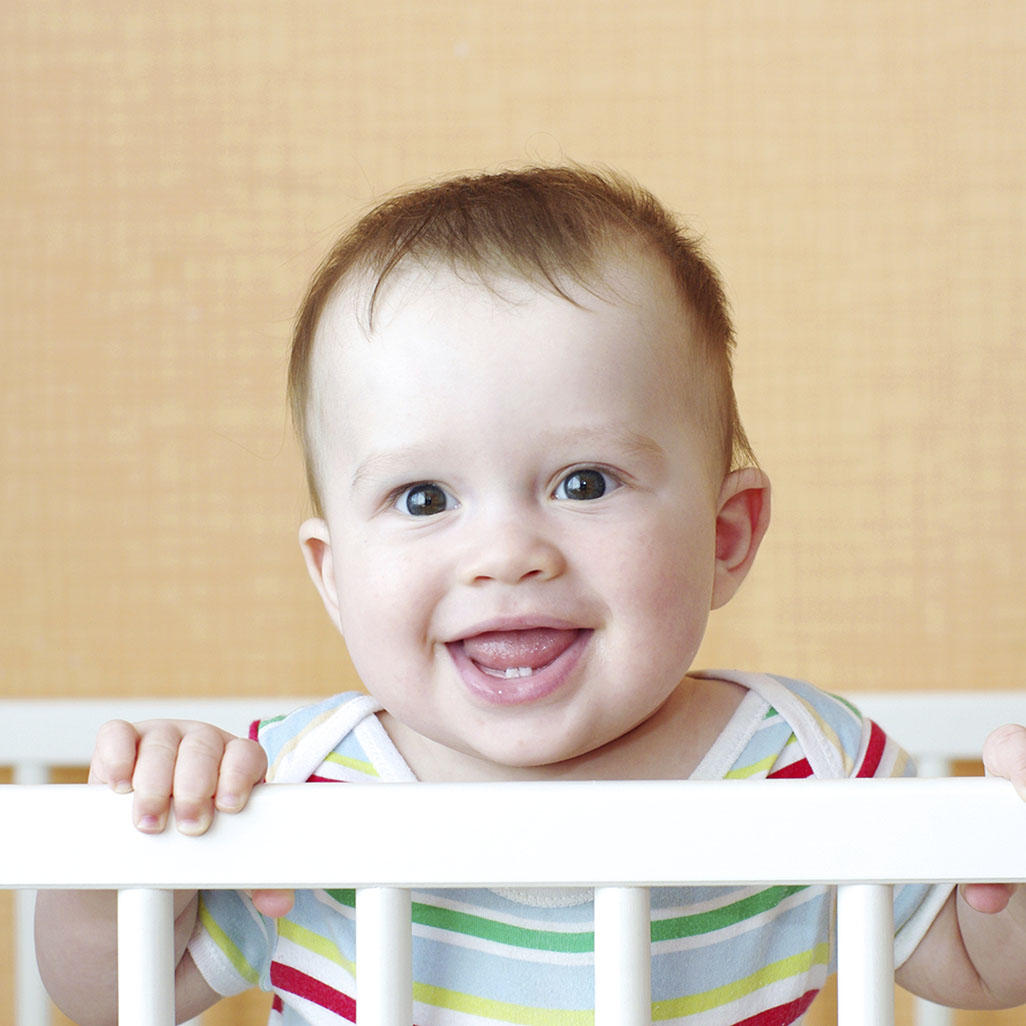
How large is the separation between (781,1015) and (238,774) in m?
0.34

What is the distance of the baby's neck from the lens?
73 centimetres

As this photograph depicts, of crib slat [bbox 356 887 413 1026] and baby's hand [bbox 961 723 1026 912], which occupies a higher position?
baby's hand [bbox 961 723 1026 912]

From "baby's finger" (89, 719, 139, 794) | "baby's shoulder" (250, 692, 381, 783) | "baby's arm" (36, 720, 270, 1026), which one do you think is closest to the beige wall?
"baby's shoulder" (250, 692, 381, 783)

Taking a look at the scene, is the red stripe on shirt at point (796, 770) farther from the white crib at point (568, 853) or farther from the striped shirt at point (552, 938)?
the white crib at point (568, 853)

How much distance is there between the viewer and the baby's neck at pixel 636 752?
2.39 feet

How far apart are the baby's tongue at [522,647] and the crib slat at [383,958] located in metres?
0.15

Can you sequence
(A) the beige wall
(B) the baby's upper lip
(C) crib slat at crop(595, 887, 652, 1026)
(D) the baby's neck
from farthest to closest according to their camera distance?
(A) the beige wall → (D) the baby's neck → (B) the baby's upper lip → (C) crib slat at crop(595, 887, 652, 1026)

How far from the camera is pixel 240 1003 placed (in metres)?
1.26

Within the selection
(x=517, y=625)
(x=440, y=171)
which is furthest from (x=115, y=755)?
(x=440, y=171)

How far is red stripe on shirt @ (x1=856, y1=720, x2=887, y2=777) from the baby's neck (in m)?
0.07

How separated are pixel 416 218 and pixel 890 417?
630 millimetres

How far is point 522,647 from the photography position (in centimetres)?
63

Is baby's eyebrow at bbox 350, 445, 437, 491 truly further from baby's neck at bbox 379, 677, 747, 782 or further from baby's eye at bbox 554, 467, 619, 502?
Result: baby's neck at bbox 379, 677, 747, 782

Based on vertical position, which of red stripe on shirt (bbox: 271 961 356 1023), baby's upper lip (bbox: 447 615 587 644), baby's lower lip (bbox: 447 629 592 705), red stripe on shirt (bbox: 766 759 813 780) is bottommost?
red stripe on shirt (bbox: 271 961 356 1023)
